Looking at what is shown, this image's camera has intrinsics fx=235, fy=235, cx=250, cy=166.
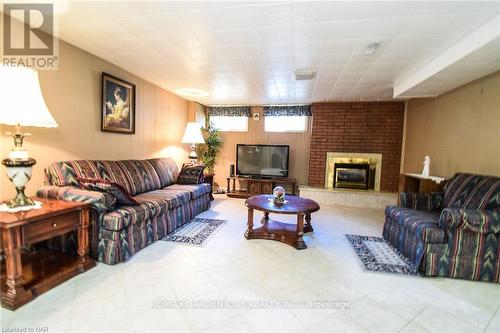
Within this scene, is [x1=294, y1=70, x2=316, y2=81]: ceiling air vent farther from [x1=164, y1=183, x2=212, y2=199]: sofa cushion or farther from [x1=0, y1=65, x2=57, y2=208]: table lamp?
[x1=0, y1=65, x2=57, y2=208]: table lamp

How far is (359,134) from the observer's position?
525cm

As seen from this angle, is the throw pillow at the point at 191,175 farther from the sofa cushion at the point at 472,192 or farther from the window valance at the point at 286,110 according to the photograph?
the sofa cushion at the point at 472,192

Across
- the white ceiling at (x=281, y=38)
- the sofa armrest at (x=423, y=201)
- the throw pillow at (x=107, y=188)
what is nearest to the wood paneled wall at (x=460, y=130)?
the white ceiling at (x=281, y=38)

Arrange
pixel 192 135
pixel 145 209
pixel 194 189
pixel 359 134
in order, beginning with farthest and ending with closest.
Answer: pixel 359 134
pixel 192 135
pixel 194 189
pixel 145 209

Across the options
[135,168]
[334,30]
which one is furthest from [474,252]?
[135,168]

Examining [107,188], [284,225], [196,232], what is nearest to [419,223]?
[284,225]

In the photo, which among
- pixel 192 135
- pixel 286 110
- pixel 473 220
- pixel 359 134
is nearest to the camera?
pixel 473 220

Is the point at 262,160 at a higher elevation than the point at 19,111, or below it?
below

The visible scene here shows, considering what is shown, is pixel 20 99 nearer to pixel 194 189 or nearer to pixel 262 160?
pixel 194 189

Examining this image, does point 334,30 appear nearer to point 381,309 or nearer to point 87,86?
point 381,309

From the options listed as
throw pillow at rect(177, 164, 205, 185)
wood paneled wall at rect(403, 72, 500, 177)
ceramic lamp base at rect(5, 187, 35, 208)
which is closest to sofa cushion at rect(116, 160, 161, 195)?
throw pillow at rect(177, 164, 205, 185)

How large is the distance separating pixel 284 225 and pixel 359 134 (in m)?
3.12

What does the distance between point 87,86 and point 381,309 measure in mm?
3838

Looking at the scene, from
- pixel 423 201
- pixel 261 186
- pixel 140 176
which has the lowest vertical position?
pixel 261 186
